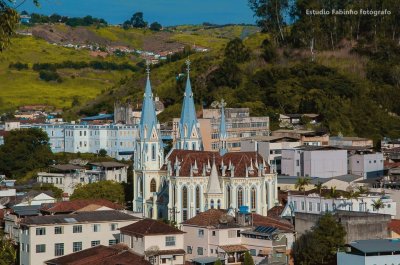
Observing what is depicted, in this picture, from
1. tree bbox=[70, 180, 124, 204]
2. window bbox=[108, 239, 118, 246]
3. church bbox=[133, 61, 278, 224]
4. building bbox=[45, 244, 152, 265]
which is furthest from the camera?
tree bbox=[70, 180, 124, 204]

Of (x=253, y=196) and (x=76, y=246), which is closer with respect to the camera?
(x=76, y=246)

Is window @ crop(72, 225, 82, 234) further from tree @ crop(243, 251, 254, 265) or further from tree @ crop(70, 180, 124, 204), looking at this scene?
tree @ crop(70, 180, 124, 204)

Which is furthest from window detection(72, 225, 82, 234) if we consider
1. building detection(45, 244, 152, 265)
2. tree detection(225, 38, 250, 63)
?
tree detection(225, 38, 250, 63)

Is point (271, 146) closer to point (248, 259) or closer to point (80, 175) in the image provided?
point (80, 175)

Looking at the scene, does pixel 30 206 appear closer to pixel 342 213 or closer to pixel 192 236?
pixel 192 236

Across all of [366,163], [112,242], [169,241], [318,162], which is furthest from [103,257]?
[366,163]

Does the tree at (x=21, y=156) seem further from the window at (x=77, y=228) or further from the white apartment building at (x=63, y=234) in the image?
the window at (x=77, y=228)

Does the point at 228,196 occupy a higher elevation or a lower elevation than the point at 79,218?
higher
